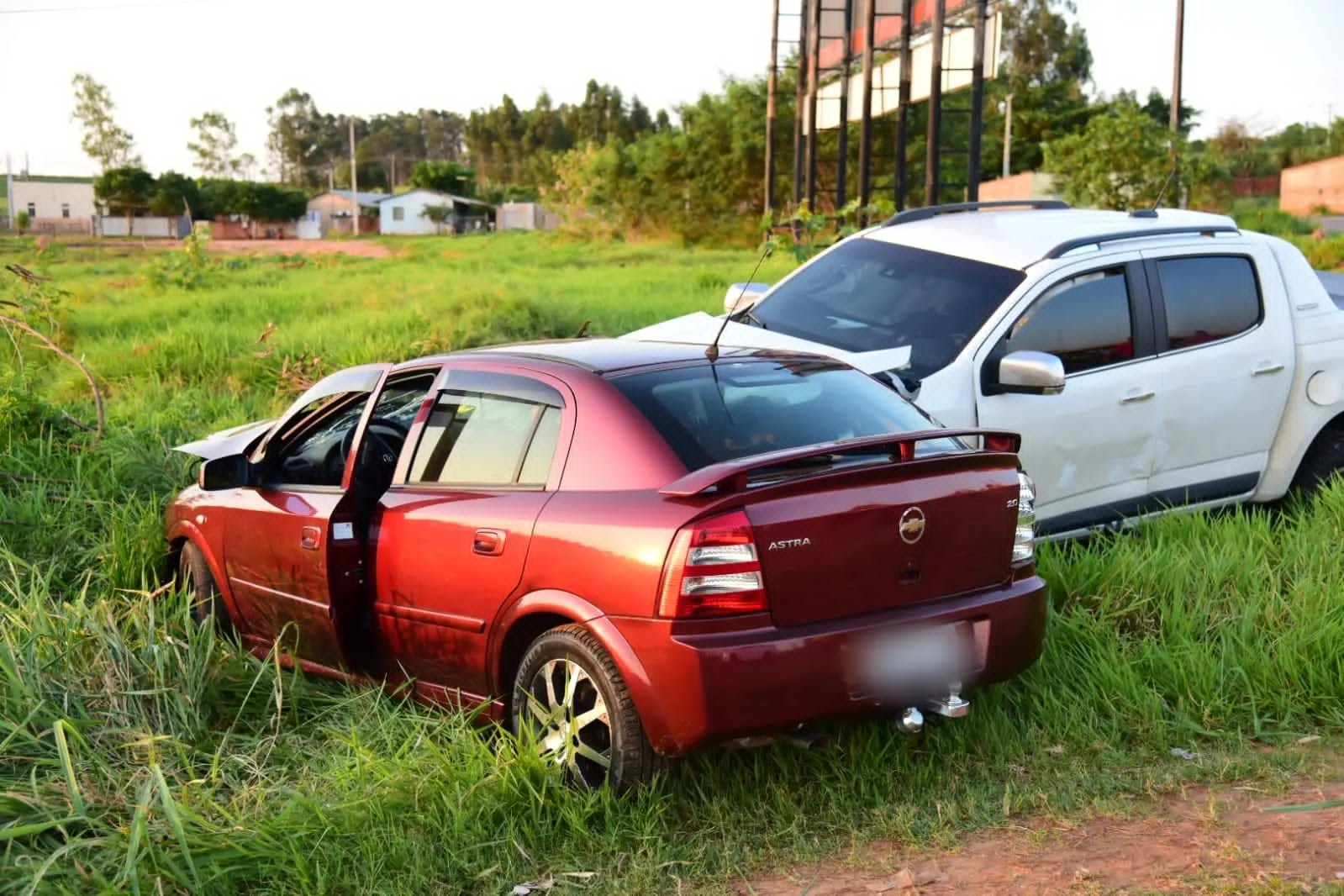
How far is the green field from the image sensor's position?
4035 millimetres

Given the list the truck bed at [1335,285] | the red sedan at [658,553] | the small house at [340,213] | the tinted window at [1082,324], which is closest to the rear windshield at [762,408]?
the red sedan at [658,553]

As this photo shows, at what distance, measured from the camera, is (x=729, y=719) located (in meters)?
4.02

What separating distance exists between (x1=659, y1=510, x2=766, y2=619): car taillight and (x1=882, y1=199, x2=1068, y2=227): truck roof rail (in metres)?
4.51

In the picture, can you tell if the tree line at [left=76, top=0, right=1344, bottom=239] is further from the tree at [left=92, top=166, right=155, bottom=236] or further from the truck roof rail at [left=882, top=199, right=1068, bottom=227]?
the truck roof rail at [left=882, top=199, right=1068, bottom=227]

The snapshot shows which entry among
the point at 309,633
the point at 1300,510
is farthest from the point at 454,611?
the point at 1300,510

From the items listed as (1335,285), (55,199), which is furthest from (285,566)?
(55,199)

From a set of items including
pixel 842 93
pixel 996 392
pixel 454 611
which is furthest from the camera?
pixel 842 93

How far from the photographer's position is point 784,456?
13.7ft

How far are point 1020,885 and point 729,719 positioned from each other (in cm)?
90

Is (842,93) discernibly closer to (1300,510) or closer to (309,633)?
(1300,510)

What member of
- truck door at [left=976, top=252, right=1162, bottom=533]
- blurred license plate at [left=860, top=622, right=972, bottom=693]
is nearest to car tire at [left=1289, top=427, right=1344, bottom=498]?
truck door at [left=976, top=252, right=1162, bottom=533]

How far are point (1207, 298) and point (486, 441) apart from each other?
4.12 metres

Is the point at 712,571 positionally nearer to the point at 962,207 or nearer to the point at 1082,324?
the point at 1082,324

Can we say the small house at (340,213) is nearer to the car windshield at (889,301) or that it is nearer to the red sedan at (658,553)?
the car windshield at (889,301)
